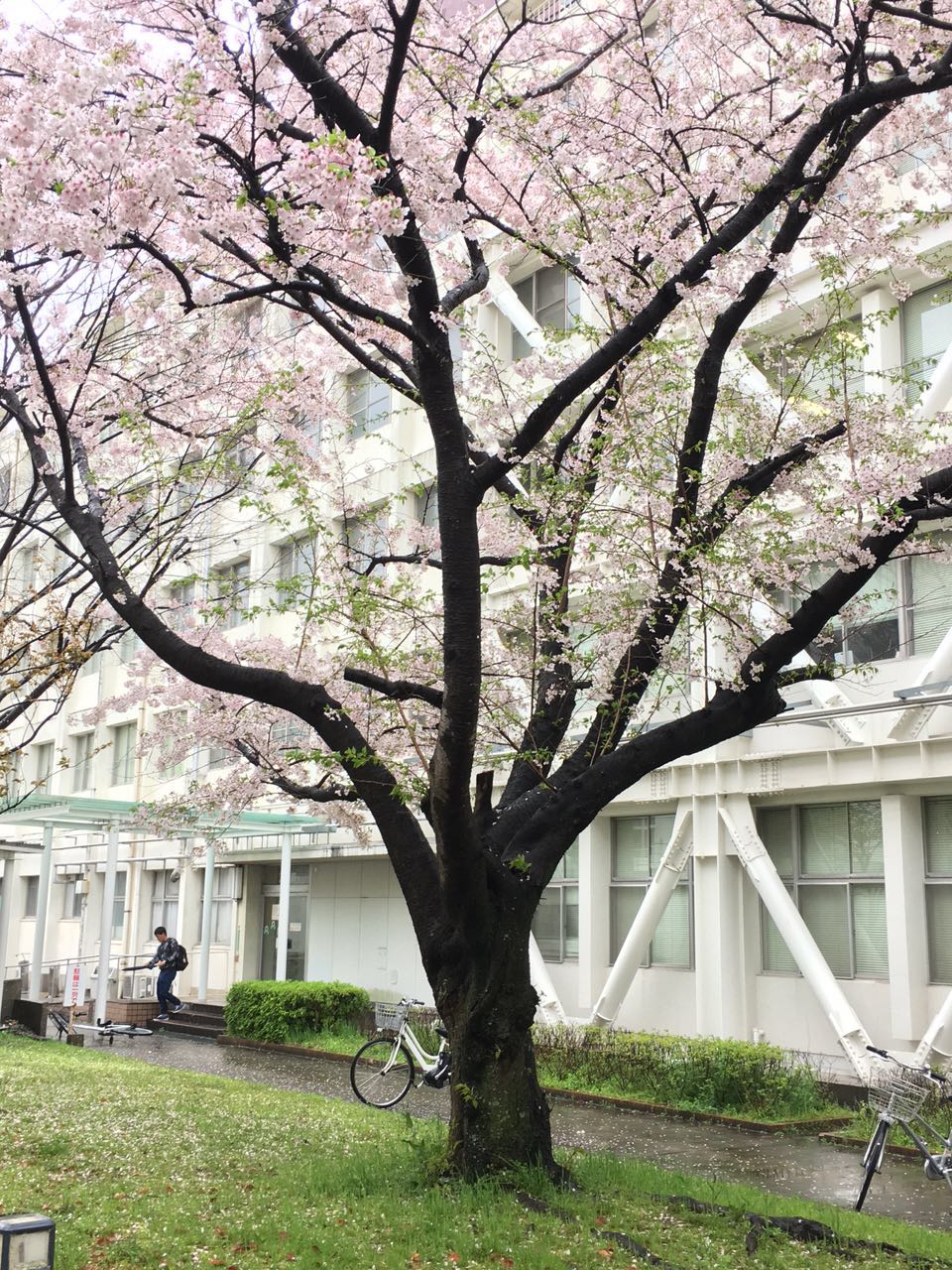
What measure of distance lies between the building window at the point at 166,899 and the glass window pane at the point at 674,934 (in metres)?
16.8

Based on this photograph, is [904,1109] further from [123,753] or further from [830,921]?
[123,753]

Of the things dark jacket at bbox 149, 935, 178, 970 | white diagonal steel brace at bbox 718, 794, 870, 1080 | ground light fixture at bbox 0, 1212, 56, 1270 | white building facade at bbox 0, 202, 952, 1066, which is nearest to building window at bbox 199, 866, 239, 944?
dark jacket at bbox 149, 935, 178, 970

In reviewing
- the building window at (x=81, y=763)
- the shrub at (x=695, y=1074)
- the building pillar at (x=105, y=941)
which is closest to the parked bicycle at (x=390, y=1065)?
the shrub at (x=695, y=1074)

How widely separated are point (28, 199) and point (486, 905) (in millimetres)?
5003

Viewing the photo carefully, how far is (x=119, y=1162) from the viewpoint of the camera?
332 inches

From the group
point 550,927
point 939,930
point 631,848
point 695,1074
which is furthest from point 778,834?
point 550,927

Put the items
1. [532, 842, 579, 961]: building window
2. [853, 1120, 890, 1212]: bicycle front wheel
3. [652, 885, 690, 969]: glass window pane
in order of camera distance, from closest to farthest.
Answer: [853, 1120, 890, 1212]: bicycle front wheel, [652, 885, 690, 969]: glass window pane, [532, 842, 579, 961]: building window

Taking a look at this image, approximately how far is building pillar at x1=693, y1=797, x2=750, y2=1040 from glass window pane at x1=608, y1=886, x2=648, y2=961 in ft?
6.65

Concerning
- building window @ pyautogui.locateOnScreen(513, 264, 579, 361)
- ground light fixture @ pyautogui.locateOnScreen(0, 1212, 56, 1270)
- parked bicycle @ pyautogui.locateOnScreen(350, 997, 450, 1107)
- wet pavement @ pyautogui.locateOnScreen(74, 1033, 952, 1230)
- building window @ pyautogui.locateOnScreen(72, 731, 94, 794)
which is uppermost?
building window @ pyautogui.locateOnScreen(513, 264, 579, 361)

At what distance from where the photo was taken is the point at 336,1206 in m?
7.20

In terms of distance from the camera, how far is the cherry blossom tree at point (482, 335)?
6.95 meters

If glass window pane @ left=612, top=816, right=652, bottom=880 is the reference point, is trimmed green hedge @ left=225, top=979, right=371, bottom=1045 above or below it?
below

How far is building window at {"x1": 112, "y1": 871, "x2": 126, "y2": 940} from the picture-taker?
33812 mm

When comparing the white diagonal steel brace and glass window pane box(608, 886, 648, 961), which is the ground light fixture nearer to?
the white diagonal steel brace
